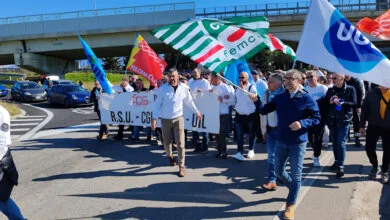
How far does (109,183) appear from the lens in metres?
5.96

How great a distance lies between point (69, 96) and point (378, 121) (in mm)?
17985

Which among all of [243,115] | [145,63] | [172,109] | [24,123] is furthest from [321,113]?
[24,123]

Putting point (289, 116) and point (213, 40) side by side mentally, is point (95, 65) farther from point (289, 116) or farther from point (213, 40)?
point (289, 116)

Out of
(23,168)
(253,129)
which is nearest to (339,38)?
(253,129)

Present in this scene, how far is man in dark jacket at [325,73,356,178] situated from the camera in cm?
588

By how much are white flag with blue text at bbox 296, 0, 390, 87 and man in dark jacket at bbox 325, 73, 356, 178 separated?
1177mm

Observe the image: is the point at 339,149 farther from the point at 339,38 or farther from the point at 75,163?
the point at 75,163

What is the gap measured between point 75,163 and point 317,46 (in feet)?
18.1

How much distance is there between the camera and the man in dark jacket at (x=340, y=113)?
588 cm

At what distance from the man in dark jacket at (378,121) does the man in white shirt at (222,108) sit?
2747 mm

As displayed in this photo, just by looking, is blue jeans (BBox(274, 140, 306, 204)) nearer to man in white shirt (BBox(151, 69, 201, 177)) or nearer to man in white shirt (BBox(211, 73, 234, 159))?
man in white shirt (BBox(151, 69, 201, 177))

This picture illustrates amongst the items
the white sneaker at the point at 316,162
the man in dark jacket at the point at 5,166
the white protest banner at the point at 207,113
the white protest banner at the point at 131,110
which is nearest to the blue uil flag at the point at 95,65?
the white protest banner at the point at 131,110

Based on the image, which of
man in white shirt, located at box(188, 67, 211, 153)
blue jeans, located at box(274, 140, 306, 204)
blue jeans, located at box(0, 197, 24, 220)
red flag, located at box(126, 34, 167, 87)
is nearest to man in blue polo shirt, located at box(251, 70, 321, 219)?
blue jeans, located at box(274, 140, 306, 204)

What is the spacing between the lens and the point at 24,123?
554 inches
